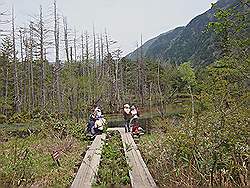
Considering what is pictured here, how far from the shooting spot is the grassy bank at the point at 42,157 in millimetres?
8289

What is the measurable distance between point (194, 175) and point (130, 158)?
132 inches

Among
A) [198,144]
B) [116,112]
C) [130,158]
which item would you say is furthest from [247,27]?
[116,112]

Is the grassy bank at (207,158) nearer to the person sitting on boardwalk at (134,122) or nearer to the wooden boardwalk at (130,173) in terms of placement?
the wooden boardwalk at (130,173)

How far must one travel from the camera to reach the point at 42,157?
12.1 meters

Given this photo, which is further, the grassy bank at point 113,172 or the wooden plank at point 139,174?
the grassy bank at point 113,172

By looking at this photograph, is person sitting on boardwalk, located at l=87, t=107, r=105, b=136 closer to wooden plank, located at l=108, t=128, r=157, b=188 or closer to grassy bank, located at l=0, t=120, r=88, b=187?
grassy bank, located at l=0, t=120, r=88, b=187

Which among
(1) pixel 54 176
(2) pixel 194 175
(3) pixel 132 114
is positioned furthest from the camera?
(3) pixel 132 114

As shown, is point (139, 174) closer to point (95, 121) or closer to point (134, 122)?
point (95, 121)

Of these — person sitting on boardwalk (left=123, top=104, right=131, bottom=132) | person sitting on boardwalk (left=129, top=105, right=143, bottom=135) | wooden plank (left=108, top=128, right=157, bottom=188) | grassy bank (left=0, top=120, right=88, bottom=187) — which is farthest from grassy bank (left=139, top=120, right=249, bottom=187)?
person sitting on boardwalk (left=129, top=105, right=143, bottom=135)

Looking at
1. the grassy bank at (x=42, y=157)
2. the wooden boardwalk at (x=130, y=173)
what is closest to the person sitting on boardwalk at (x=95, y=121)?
the grassy bank at (x=42, y=157)

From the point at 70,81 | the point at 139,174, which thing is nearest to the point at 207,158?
the point at 139,174

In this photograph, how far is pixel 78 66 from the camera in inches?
1889

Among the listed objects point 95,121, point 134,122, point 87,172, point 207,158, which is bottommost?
point 87,172

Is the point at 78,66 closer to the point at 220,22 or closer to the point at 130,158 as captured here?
the point at 220,22
